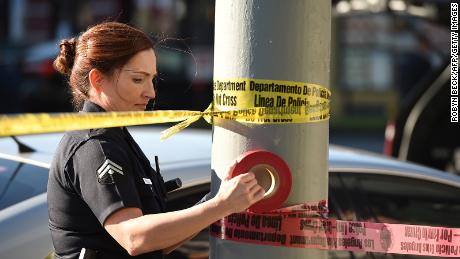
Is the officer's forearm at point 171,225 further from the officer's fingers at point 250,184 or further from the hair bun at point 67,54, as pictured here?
the hair bun at point 67,54

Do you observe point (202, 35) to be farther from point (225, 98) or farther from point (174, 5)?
point (225, 98)

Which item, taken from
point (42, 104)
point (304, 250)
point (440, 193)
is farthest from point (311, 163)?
point (42, 104)

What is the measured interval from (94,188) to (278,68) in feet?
1.69

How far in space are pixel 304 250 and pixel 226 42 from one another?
54 centimetres

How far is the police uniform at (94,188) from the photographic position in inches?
84.9

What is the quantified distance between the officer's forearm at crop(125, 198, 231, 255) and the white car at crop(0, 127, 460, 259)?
2.73 feet

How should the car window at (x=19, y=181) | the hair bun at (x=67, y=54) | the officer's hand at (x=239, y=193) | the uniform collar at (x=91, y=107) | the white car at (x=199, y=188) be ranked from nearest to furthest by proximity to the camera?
the officer's hand at (x=239, y=193) → the uniform collar at (x=91, y=107) → the hair bun at (x=67, y=54) → the white car at (x=199, y=188) → the car window at (x=19, y=181)

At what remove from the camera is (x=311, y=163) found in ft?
7.28

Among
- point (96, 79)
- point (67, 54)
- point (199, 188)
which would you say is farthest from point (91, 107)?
point (199, 188)

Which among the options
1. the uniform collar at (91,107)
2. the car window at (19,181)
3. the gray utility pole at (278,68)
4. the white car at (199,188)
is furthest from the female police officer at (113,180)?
the car window at (19,181)

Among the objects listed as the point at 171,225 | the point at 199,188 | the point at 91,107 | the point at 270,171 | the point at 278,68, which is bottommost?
the point at 199,188

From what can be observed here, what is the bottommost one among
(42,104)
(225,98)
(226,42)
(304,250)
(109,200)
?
(42,104)

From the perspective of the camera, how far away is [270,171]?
218 centimetres

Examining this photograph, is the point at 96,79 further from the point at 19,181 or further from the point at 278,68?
the point at 19,181
